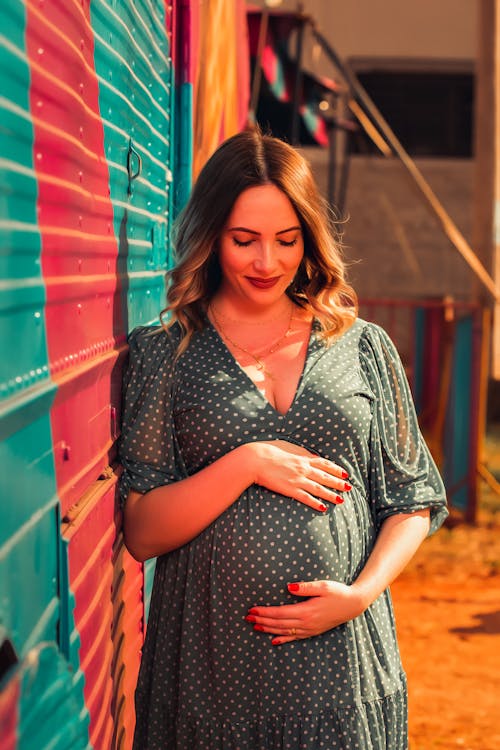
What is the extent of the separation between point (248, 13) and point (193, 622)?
827cm

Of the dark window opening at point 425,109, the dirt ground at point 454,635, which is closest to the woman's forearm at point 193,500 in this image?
the dirt ground at point 454,635

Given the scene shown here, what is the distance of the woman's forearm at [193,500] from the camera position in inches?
95.7

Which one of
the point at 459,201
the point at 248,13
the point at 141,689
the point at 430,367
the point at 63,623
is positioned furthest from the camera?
the point at 459,201

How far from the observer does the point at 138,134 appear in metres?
3.16

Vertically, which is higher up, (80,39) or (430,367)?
(80,39)

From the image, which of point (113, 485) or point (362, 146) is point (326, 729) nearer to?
point (113, 485)

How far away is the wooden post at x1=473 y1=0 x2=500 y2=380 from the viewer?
29.8ft

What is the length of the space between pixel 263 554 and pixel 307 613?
15cm

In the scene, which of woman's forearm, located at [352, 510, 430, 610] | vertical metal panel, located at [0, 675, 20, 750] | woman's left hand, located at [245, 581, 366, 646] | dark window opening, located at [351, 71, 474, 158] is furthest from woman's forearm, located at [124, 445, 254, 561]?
dark window opening, located at [351, 71, 474, 158]

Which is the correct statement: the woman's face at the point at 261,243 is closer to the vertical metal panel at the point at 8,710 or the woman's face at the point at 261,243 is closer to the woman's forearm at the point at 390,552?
the woman's forearm at the point at 390,552

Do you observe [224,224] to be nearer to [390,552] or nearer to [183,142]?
[390,552]

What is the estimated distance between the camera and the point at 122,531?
9.17 feet

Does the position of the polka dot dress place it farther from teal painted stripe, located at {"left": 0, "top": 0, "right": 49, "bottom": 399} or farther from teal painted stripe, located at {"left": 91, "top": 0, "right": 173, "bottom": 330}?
teal painted stripe, located at {"left": 0, "top": 0, "right": 49, "bottom": 399}

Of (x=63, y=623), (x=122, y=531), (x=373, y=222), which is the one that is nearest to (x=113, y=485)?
(x=122, y=531)
